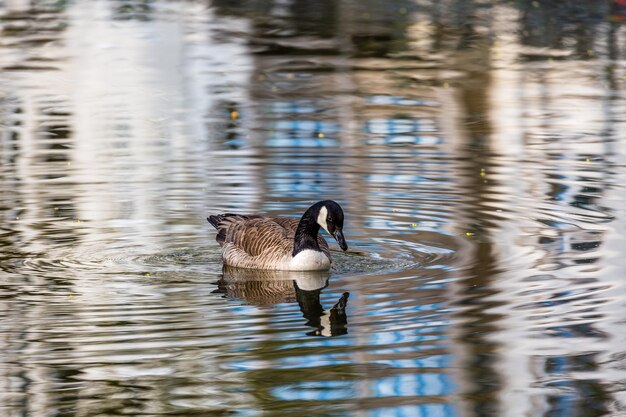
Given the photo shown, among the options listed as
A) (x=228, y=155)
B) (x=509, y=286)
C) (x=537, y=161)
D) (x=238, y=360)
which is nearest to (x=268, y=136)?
(x=228, y=155)

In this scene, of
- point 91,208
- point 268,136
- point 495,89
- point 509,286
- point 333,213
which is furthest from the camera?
point 495,89

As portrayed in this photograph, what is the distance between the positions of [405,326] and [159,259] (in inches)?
125

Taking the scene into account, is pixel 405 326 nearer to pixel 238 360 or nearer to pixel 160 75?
pixel 238 360

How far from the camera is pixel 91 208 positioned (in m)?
15.2

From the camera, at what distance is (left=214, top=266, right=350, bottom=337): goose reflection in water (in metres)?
11.2

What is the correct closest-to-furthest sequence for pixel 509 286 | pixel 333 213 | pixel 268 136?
pixel 509 286, pixel 333 213, pixel 268 136

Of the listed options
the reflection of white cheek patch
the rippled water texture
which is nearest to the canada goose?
the reflection of white cheek patch

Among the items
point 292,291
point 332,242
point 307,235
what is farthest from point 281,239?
point 332,242

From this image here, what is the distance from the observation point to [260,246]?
13523 millimetres

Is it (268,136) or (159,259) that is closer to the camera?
(159,259)

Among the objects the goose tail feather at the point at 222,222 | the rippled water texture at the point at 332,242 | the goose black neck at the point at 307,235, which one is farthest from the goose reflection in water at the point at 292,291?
the goose tail feather at the point at 222,222

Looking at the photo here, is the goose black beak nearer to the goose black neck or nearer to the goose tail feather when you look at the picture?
the goose black neck

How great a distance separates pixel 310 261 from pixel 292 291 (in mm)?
556

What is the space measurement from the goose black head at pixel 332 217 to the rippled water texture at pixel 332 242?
37 centimetres
